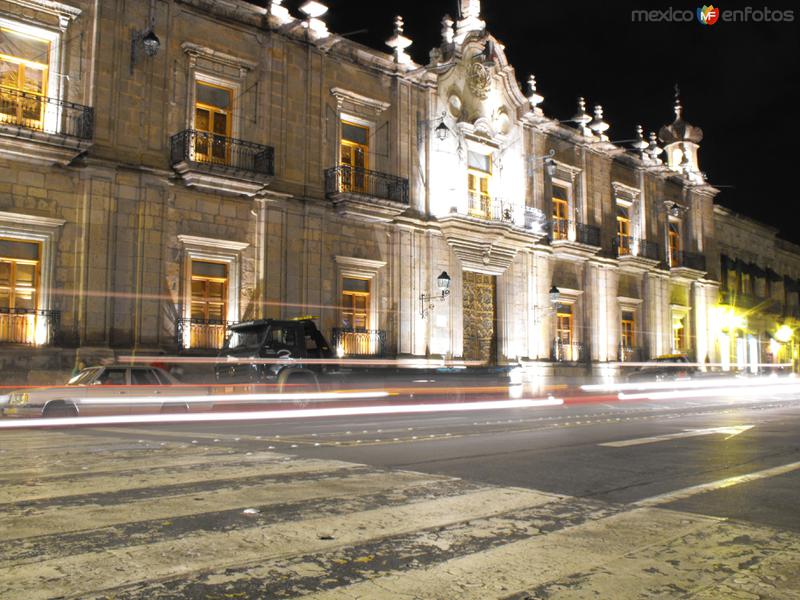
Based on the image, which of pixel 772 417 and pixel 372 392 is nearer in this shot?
pixel 772 417

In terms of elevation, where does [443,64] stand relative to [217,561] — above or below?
above

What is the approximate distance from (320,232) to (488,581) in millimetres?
20757

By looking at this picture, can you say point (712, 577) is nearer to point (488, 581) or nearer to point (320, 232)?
point (488, 581)

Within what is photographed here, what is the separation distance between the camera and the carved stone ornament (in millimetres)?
29375

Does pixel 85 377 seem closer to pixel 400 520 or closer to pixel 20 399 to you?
pixel 20 399

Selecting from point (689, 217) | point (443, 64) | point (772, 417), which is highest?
point (443, 64)

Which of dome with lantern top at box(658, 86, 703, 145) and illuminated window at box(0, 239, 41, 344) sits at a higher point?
dome with lantern top at box(658, 86, 703, 145)

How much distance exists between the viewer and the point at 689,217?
139 ft

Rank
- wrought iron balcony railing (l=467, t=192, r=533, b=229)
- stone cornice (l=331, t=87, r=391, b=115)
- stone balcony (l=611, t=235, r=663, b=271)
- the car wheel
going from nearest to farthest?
the car wheel, stone cornice (l=331, t=87, r=391, b=115), wrought iron balcony railing (l=467, t=192, r=533, b=229), stone balcony (l=611, t=235, r=663, b=271)

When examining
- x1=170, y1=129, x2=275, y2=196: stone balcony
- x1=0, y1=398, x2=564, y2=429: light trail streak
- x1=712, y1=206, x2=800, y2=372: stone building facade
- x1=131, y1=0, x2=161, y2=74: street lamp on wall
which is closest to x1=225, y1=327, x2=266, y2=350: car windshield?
x1=0, y1=398, x2=564, y2=429: light trail streak

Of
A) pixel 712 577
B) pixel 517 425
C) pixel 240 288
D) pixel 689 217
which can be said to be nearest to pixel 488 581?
pixel 712 577

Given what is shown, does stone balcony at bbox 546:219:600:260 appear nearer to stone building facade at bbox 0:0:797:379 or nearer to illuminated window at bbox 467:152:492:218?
stone building facade at bbox 0:0:797:379

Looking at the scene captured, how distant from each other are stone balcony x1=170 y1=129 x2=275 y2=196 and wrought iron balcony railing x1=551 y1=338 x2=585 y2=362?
15423 millimetres

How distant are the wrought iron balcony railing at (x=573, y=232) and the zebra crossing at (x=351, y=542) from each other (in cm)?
2713
